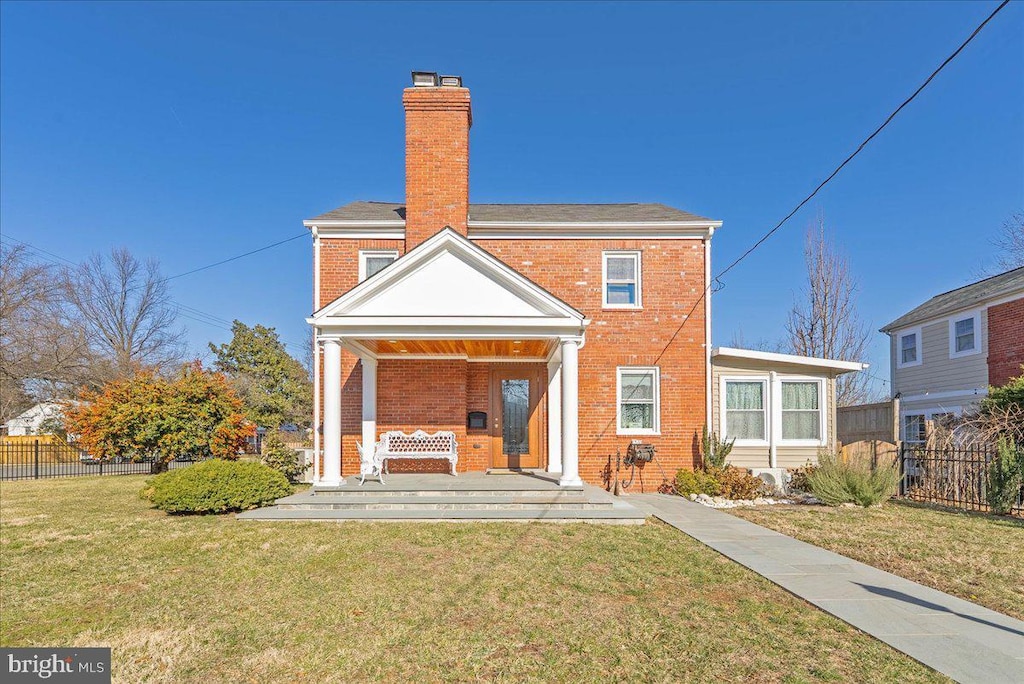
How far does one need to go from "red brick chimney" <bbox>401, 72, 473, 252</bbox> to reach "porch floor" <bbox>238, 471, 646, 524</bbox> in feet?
19.6

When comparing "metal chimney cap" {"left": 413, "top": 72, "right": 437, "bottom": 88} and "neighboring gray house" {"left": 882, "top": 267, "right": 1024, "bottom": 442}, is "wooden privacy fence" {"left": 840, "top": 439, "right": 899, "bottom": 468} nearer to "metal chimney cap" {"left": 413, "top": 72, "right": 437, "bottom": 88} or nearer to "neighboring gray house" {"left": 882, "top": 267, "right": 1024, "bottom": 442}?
"neighboring gray house" {"left": 882, "top": 267, "right": 1024, "bottom": 442}

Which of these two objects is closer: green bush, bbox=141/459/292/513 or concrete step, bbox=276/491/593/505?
green bush, bbox=141/459/292/513

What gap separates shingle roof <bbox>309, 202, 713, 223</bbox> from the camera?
14375mm

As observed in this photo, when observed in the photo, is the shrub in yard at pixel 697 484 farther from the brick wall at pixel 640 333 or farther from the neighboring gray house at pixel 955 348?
the neighboring gray house at pixel 955 348

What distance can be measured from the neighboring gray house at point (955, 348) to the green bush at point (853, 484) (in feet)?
13.8

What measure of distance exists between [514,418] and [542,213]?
5515mm

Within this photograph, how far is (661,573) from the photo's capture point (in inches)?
267

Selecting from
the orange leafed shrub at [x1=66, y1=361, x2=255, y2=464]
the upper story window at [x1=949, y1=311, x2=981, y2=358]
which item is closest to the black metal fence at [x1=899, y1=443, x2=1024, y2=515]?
the upper story window at [x1=949, y1=311, x2=981, y2=358]

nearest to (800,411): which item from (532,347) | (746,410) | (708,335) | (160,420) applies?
(746,410)

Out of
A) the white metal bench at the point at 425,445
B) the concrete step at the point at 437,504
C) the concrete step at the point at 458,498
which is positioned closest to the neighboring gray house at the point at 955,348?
the concrete step at the point at 458,498

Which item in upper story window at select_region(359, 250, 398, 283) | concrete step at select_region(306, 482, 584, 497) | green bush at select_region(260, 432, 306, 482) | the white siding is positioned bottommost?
concrete step at select_region(306, 482, 584, 497)

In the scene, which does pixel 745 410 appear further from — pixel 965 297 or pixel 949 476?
pixel 965 297

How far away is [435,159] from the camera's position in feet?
46.3

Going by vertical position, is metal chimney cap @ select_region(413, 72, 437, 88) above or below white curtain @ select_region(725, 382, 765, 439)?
above
